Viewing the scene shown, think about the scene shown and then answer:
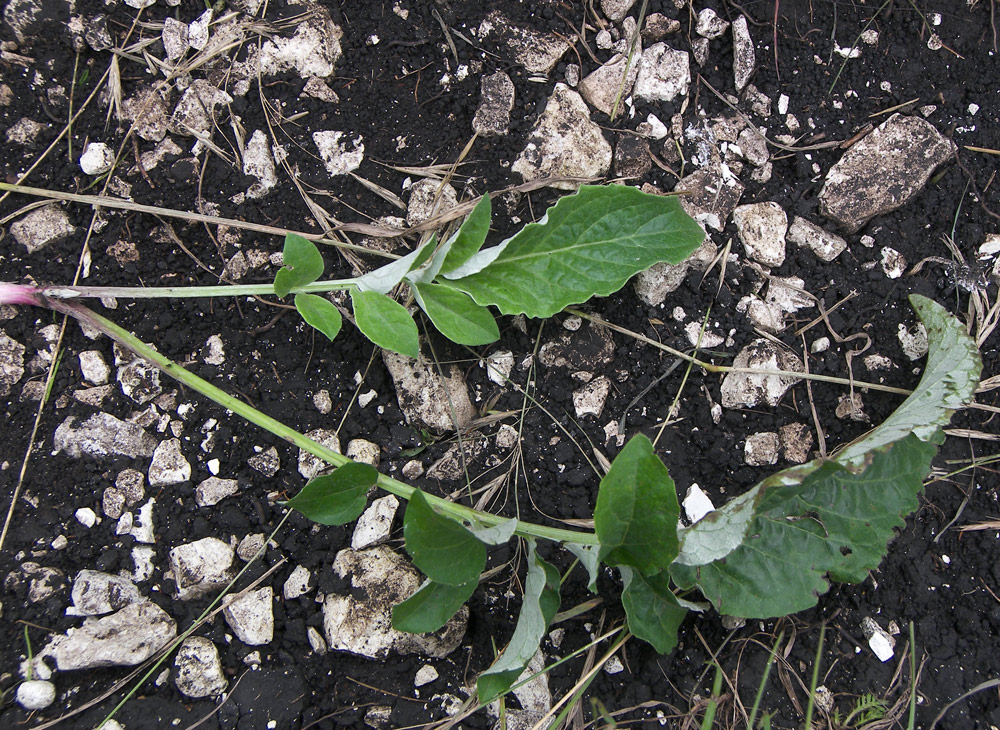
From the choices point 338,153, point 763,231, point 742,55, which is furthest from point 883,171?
point 338,153

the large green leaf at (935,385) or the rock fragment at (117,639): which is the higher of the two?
the large green leaf at (935,385)

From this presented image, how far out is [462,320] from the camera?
1918 millimetres

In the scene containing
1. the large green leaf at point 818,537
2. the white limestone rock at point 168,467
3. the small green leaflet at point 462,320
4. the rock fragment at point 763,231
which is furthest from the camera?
the rock fragment at point 763,231

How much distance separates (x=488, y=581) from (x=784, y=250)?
1.34m

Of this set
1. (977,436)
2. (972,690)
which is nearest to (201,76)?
(977,436)

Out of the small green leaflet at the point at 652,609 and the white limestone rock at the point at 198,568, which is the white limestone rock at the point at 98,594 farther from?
the small green leaflet at the point at 652,609

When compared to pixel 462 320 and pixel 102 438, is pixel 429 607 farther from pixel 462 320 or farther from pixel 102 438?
pixel 102 438

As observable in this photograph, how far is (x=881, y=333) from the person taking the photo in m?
2.10

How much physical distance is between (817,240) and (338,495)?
5.27ft

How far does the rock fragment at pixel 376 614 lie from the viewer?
A: 190 centimetres

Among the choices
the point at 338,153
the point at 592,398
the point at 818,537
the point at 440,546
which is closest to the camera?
the point at 440,546

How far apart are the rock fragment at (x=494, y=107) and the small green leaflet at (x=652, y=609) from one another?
137 centimetres

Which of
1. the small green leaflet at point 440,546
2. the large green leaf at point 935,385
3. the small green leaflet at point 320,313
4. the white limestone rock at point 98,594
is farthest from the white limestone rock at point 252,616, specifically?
the large green leaf at point 935,385

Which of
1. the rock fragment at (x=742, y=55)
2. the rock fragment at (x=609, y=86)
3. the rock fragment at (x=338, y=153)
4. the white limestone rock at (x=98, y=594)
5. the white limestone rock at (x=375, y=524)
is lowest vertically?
the white limestone rock at (x=98, y=594)
